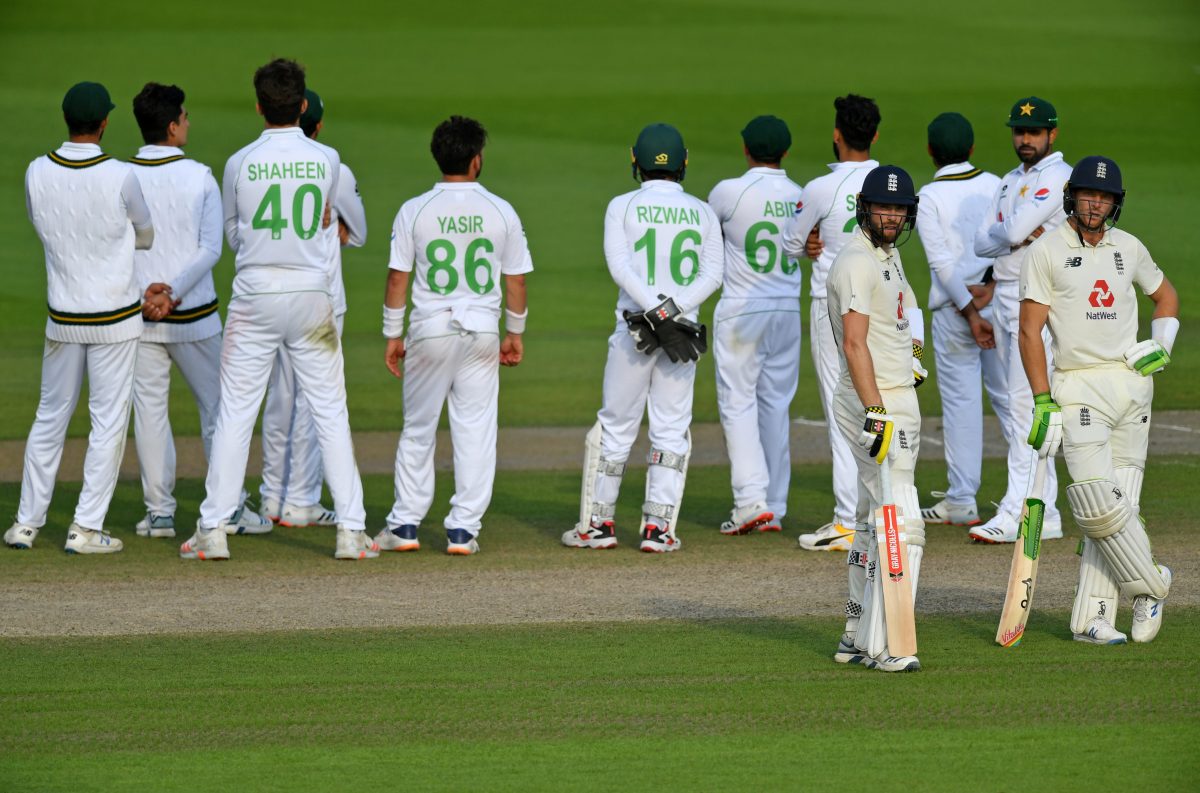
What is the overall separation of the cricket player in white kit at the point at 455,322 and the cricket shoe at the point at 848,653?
302 centimetres

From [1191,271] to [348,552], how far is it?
20017mm

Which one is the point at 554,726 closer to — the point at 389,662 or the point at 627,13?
the point at 389,662

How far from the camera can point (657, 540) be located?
10.1 metres

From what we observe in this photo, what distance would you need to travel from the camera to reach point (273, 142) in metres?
9.62

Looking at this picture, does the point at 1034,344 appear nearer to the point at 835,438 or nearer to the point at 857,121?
the point at 835,438

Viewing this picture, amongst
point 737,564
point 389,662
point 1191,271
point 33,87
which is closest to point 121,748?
point 389,662

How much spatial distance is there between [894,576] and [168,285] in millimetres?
5094

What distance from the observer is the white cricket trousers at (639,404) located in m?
10.2

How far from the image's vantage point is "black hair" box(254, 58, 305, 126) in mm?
9469

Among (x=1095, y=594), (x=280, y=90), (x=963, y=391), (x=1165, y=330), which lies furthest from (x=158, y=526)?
(x=1165, y=330)

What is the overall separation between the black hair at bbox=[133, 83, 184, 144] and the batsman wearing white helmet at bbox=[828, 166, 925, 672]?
15.1ft

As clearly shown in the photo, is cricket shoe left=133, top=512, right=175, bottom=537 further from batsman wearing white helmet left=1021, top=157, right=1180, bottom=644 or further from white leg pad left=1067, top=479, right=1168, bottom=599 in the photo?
white leg pad left=1067, top=479, right=1168, bottom=599

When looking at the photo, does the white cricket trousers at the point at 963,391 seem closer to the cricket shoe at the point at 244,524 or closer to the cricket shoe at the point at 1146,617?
the cricket shoe at the point at 1146,617

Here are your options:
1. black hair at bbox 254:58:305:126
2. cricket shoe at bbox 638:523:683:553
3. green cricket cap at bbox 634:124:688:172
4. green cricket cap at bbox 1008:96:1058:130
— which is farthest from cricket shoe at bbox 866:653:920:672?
black hair at bbox 254:58:305:126
